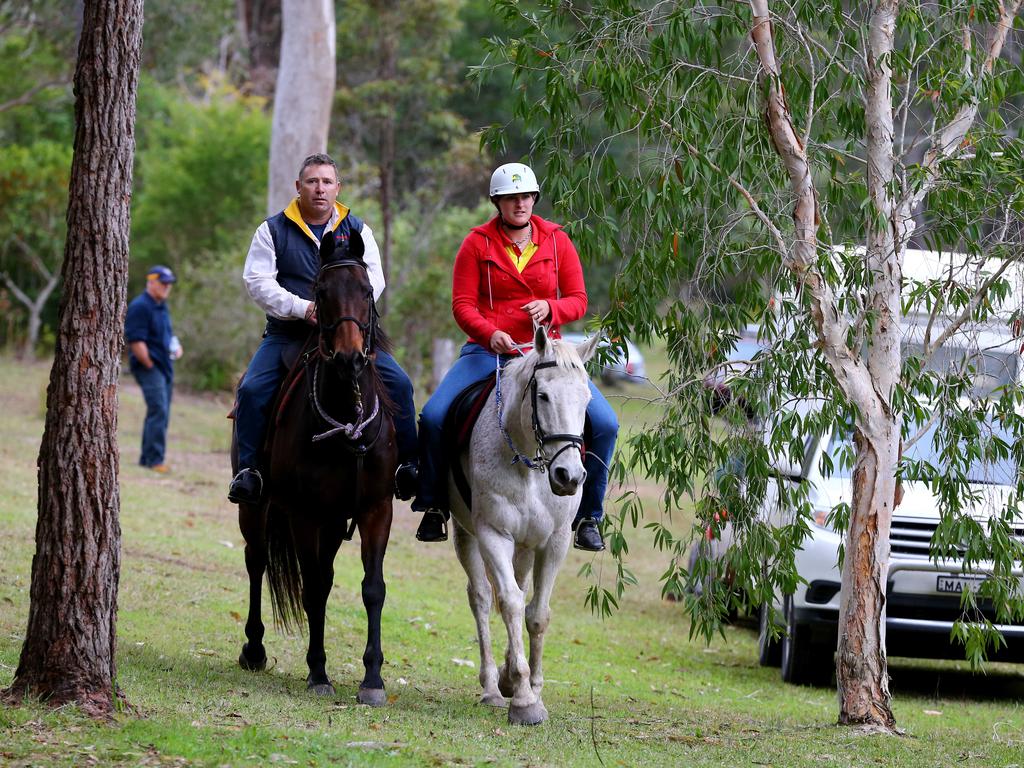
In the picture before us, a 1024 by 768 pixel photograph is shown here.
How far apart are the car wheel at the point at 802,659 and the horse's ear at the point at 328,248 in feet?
16.3

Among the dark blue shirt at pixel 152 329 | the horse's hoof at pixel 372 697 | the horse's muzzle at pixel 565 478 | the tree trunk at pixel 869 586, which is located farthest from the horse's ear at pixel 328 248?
the dark blue shirt at pixel 152 329

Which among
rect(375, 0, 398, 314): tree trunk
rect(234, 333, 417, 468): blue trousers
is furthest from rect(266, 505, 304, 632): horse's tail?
rect(375, 0, 398, 314): tree trunk

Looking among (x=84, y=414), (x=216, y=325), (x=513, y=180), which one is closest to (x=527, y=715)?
(x=84, y=414)

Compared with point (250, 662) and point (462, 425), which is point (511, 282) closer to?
point (462, 425)

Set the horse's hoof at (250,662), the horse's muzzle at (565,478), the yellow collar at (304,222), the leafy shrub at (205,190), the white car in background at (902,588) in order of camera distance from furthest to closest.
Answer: the leafy shrub at (205,190) < the white car in background at (902,588) < the horse's hoof at (250,662) < the yellow collar at (304,222) < the horse's muzzle at (565,478)

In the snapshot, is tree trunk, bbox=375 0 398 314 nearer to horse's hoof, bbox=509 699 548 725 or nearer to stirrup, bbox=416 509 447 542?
stirrup, bbox=416 509 447 542

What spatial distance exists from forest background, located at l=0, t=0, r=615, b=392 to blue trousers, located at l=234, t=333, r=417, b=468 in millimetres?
16081

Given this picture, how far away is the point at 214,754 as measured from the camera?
6.01 meters

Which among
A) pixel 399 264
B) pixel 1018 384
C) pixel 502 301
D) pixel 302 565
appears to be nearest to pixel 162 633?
pixel 302 565

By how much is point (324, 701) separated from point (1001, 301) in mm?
4430

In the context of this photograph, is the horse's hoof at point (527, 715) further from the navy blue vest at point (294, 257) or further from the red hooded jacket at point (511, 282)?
the navy blue vest at point (294, 257)

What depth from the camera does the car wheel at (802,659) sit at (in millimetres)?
11109

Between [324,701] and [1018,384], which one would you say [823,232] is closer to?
[1018,384]

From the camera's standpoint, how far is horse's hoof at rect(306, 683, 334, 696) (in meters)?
8.23
